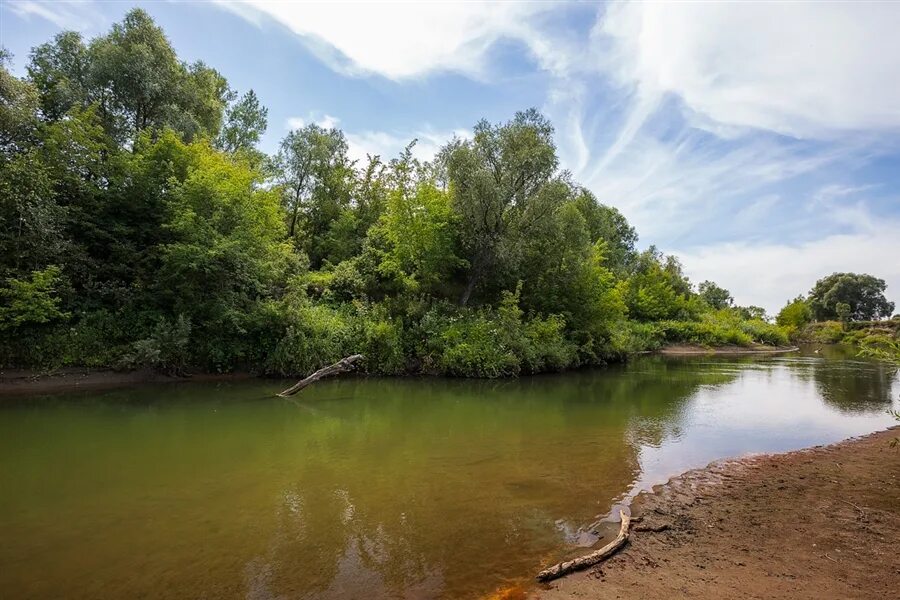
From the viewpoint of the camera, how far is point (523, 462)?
10.1 m

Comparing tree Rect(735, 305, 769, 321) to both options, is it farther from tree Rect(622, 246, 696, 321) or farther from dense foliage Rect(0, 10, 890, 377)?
dense foliage Rect(0, 10, 890, 377)

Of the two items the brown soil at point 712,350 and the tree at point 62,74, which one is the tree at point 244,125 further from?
the brown soil at point 712,350

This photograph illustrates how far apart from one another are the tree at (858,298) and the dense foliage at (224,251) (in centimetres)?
7848

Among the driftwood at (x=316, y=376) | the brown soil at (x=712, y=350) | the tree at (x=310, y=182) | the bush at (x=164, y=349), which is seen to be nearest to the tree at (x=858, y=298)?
the brown soil at (x=712, y=350)

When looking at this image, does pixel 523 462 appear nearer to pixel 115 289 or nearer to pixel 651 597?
pixel 651 597

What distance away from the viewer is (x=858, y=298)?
85.1 m

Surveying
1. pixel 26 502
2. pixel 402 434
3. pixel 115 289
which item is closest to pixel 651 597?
pixel 402 434

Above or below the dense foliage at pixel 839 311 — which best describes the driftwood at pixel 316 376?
below

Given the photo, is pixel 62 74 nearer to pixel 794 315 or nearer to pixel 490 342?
pixel 490 342

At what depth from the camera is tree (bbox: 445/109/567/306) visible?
26797 mm

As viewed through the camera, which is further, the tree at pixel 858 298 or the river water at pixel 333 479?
the tree at pixel 858 298

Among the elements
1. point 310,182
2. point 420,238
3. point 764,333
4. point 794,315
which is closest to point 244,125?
point 310,182

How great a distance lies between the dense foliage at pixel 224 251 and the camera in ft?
62.8

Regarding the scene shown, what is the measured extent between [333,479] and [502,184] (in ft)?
71.1
